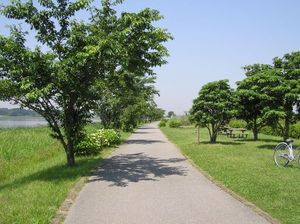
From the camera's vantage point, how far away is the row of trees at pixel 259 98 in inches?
819

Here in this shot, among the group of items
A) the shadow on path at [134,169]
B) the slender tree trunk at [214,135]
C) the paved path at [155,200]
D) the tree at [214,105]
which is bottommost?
the paved path at [155,200]

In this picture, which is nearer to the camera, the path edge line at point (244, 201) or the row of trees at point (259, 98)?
the path edge line at point (244, 201)

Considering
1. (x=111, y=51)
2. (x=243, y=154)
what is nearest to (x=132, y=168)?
(x=111, y=51)

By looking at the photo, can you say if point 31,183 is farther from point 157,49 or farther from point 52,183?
point 157,49

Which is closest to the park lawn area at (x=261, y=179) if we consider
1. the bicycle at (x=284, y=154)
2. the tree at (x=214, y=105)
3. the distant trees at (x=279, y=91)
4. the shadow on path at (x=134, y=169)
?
the bicycle at (x=284, y=154)

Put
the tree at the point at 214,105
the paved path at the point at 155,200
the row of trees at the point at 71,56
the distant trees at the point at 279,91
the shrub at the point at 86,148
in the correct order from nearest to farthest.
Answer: the paved path at the point at 155,200
the row of trees at the point at 71,56
the shrub at the point at 86,148
the distant trees at the point at 279,91
the tree at the point at 214,105

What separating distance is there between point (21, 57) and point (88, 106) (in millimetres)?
3546

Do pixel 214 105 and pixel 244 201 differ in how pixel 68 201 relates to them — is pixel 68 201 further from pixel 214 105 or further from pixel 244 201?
pixel 214 105

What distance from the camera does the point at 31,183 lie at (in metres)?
11.2

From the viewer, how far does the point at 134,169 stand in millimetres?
14062

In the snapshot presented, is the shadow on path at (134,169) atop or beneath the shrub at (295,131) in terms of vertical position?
beneath

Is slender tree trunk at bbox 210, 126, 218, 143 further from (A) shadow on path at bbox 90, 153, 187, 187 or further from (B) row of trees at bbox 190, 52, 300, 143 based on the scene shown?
(A) shadow on path at bbox 90, 153, 187, 187

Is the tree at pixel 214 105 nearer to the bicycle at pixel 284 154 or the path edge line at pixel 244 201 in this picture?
the bicycle at pixel 284 154

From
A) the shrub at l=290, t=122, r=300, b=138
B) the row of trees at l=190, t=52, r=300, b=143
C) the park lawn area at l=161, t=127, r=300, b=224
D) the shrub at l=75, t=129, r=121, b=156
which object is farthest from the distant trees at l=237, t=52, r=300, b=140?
the shrub at l=290, t=122, r=300, b=138
